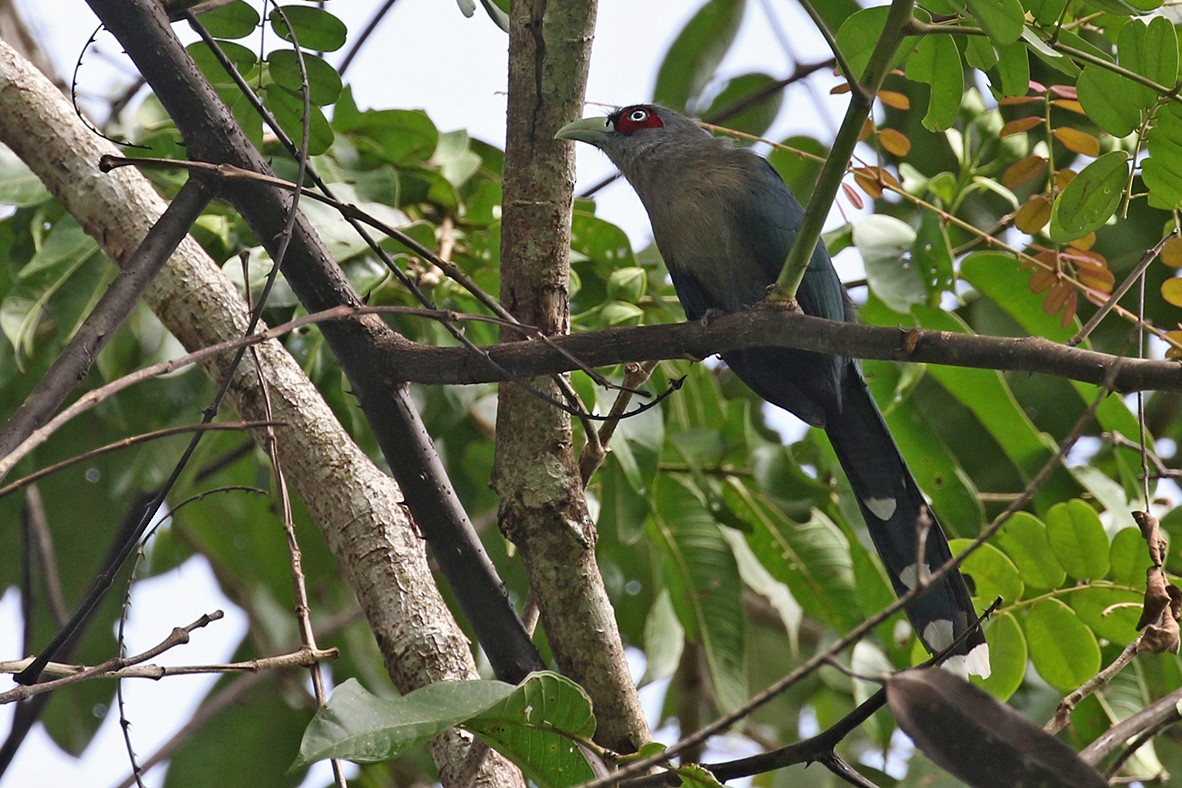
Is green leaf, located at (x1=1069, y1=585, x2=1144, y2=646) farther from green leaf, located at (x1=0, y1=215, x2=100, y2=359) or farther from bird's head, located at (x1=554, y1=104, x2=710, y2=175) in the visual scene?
green leaf, located at (x1=0, y1=215, x2=100, y2=359)

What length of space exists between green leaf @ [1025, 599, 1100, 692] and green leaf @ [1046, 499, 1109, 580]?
10 cm

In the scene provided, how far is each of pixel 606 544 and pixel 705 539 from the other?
0.49m

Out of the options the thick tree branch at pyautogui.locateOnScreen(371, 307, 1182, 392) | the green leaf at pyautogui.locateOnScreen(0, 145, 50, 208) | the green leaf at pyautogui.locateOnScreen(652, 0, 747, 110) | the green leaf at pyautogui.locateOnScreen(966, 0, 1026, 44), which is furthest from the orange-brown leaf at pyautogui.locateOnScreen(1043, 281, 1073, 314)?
the green leaf at pyautogui.locateOnScreen(0, 145, 50, 208)

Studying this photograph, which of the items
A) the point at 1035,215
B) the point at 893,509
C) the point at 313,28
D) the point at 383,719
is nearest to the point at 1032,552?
the point at 893,509

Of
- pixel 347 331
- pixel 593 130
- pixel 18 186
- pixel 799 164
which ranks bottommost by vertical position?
pixel 347 331

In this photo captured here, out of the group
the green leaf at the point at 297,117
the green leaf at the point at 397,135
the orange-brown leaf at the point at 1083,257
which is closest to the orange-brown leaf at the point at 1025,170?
the orange-brown leaf at the point at 1083,257

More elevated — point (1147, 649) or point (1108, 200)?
point (1108, 200)

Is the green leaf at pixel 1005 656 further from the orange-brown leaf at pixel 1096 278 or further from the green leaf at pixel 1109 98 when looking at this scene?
the green leaf at pixel 1109 98

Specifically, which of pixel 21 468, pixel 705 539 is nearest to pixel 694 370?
pixel 705 539

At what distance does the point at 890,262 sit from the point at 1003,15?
145 cm

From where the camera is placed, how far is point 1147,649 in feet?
5.80

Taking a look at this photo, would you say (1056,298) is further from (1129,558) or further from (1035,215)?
(1129,558)

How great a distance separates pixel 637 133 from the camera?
3.75 m

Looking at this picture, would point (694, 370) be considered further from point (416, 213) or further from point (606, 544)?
point (416, 213)
